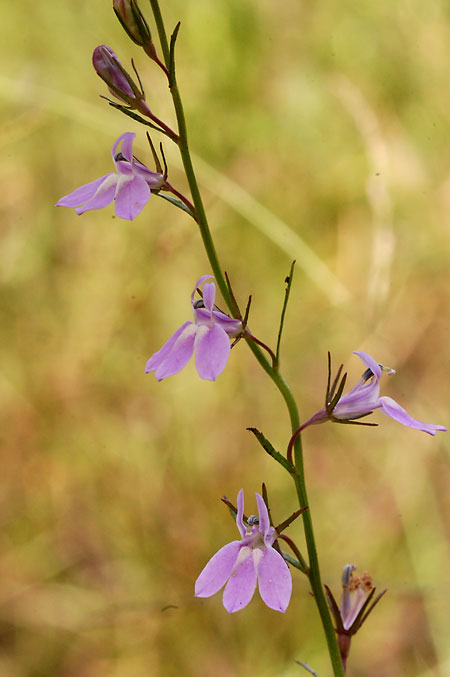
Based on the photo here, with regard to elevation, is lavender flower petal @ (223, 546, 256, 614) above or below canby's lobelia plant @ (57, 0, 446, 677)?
below

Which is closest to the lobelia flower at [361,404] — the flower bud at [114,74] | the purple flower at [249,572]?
the purple flower at [249,572]

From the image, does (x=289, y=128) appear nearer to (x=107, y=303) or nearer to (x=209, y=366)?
(x=107, y=303)

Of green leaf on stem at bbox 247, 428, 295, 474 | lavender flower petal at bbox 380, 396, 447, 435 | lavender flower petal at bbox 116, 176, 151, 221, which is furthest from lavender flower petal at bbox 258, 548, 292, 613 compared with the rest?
lavender flower petal at bbox 116, 176, 151, 221

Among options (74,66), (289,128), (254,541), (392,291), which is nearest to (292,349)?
(392,291)

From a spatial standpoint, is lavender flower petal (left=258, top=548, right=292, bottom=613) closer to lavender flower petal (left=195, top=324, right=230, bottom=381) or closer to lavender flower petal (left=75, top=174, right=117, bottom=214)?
lavender flower petal (left=195, top=324, right=230, bottom=381)

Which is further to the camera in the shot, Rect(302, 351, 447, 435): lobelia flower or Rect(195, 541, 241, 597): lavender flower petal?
Rect(302, 351, 447, 435): lobelia flower

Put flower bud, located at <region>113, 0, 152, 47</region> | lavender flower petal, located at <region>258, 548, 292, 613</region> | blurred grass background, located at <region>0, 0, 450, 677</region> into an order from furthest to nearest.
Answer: blurred grass background, located at <region>0, 0, 450, 677</region>
flower bud, located at <region>113, 0, 152, 47</region>
lavender flower petal, located at <region>258, 548, 292, 613</region>

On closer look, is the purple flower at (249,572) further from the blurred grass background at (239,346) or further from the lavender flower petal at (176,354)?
the blurred grass background at (239,346)
